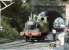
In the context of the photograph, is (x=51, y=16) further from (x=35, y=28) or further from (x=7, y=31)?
(x=7, y=31)

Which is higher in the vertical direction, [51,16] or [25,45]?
[51,16]

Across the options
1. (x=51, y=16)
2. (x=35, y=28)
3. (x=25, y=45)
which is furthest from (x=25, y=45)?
(x=51, y=16)

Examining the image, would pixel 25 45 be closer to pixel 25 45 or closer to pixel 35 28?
pixel 25 45

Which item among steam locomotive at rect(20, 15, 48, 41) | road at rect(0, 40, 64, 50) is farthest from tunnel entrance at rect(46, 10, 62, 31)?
road at rect(0, 40, 64, 50)

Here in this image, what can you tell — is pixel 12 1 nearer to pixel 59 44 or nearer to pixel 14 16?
pixel 14 16

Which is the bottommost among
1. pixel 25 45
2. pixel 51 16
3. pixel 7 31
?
pixel 25 45

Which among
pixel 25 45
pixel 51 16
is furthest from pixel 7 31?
pixel 51 16

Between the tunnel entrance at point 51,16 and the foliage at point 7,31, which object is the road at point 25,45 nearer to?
the foliage at point 7,31

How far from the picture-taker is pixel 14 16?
41.0 ft

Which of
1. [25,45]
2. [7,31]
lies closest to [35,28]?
[25,45]

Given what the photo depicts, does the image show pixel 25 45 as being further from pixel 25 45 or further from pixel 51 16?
pixel 51 16

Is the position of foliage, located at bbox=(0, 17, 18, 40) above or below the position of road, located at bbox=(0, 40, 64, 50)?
above

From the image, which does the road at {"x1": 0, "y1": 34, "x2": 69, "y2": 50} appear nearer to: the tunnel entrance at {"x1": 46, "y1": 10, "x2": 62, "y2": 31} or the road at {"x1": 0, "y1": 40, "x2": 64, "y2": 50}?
the road at {"x1": 0, "y1": 40, "x2": 64, "y2": 50}

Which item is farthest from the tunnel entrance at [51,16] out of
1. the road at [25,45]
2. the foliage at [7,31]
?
the foliage at [7,31]
